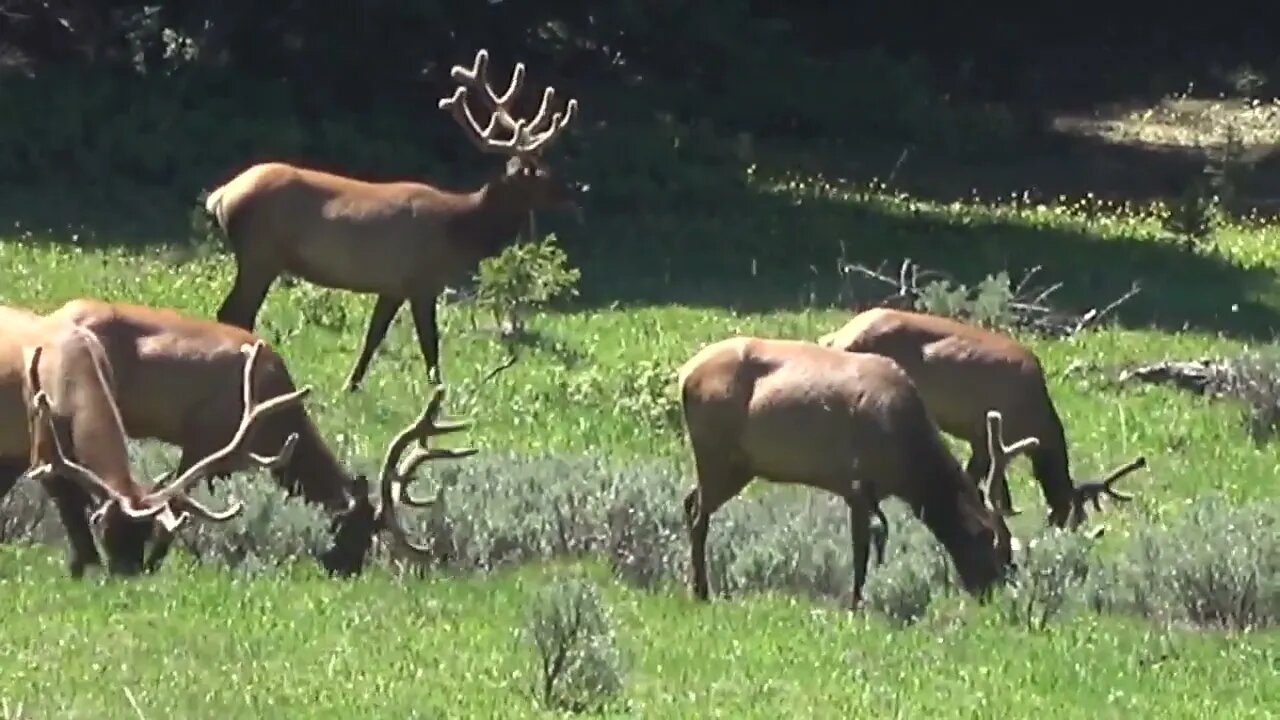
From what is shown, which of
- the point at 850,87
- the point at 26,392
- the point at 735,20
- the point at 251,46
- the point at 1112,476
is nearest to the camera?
the point at 26,392

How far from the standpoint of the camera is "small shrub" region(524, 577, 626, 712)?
A: 29.6 ft

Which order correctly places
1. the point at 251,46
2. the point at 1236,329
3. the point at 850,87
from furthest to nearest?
the point at 850,87
the point at 251,46
the point at 1236,329

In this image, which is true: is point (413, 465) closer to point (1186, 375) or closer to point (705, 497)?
point (705, 497)

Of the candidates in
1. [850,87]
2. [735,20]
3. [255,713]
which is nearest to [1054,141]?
[850,87]

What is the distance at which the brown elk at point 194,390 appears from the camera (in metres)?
12.2

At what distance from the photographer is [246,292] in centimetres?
1680

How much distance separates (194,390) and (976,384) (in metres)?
4.30

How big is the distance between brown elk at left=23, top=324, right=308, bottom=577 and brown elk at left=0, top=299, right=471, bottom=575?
0.55 m

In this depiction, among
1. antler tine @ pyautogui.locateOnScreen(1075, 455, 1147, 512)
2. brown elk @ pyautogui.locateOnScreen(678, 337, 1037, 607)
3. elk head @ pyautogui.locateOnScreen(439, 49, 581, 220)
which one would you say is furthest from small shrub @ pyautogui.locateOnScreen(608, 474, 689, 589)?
elk head @ pyautogui.locateOnScreen(439, 49, 581, 220)

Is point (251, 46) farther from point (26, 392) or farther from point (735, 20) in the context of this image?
point (26, 392)

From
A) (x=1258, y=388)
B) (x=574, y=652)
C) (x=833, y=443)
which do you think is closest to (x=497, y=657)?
(x=574, y=652)

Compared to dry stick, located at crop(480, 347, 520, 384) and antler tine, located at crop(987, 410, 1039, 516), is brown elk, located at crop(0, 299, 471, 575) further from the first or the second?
dry stick, located at crop(480, 347, 520, 384)

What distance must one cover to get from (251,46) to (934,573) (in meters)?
14.6

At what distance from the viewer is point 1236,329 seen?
2083cm
